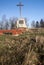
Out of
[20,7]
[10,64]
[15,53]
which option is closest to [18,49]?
[15,53]

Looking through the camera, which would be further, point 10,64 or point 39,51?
point 39,51

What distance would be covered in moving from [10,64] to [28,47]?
101cm

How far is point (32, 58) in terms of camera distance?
6059 millimetres

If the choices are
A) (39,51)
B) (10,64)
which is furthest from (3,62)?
(39,51)

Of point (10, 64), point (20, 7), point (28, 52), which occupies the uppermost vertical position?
point (20, 7)

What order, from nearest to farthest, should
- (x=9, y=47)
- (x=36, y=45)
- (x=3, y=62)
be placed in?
(x=3, y=62), (x=36, y=45), (x=9, y=47)

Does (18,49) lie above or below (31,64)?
above

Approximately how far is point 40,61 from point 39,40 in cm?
124

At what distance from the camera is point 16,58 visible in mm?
6238

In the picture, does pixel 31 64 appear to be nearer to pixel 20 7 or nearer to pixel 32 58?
pixel 32 58

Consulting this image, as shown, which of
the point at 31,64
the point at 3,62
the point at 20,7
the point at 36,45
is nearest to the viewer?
the point at 31,64

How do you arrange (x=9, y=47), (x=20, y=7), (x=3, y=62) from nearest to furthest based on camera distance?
1. (x=3, y=62)
2. (x=9, y=47)
3. (x=20, y=7)

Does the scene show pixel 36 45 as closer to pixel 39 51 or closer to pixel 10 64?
pixel 39 51

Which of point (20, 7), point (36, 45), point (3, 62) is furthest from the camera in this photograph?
point (20, 7)
